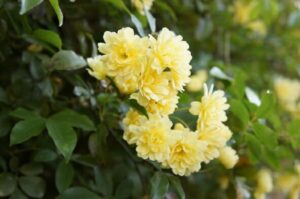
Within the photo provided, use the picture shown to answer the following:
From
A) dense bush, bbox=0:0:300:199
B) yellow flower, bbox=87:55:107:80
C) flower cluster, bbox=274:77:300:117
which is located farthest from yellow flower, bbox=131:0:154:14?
flower cluster, bbox=274:77:300:117

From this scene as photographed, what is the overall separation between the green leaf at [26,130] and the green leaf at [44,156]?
7 centimetres

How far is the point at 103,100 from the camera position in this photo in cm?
74

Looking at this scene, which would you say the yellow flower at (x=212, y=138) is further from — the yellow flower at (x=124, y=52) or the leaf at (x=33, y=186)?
the leaf at (x=33, y=186)

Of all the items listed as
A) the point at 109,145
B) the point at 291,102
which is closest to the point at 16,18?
the point at 109,145

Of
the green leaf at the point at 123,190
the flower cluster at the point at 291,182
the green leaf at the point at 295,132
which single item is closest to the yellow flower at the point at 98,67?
the green leaf at the point at 123,190

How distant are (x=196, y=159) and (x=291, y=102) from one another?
2.03ft

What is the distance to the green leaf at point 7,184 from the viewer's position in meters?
0.70

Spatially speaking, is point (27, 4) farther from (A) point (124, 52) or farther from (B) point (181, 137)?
(B) point (181, 137)

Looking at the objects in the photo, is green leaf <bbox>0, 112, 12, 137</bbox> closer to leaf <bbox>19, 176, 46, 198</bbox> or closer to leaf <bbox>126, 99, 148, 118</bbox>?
leaf <bbox>19, 176, 46, 198</bbox>

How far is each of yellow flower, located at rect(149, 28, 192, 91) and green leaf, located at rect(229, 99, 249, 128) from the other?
0.19m

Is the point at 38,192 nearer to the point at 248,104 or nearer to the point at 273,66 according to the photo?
the point at 248,104

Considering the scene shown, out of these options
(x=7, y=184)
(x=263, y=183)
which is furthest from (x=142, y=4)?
(x=263, y=183)

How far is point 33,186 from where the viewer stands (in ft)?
2.44

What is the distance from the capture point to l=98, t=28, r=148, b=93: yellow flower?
0.62 m
